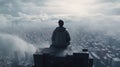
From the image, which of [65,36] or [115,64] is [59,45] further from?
[115,64]

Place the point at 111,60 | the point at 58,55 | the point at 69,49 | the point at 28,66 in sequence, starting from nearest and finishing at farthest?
the point at 58,55 < the point at 69,49 < the point at 28,66 < the point at 111,60

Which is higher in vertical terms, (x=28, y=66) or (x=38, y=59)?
(x=38, y=59)

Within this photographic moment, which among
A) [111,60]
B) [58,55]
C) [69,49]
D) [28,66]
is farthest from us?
[111,60]

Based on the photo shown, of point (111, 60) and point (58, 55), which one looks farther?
point (111, 60)

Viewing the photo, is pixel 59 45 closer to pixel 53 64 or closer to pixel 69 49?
pixel 69 49

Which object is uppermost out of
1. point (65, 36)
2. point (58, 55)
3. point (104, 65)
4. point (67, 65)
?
point (65, 36)

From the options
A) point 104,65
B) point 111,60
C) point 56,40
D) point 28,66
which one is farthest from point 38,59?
point 111,60

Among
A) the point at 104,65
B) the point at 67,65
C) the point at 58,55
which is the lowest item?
the point at 104,65

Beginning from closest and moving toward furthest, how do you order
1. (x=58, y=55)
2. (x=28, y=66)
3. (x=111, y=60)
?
(x=58, y=55)
(x=28, y=66)
(x=111, y=60)

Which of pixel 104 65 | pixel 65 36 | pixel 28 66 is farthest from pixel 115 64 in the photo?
pixel 65 36
